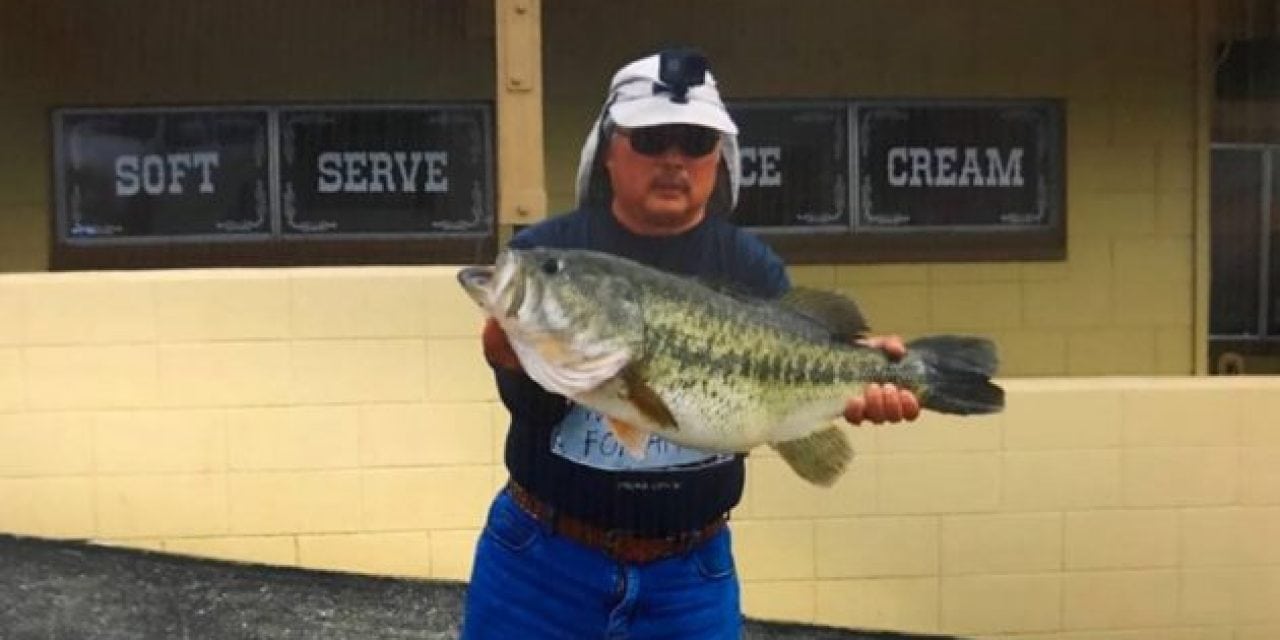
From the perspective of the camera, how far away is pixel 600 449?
2932mm

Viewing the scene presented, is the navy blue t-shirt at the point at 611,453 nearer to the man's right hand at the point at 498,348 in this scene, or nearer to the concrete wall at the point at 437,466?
the man's right hand at the point at 498,348

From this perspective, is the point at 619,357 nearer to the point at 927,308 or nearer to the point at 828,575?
the point at 828,575

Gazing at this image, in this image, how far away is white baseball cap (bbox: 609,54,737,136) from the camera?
292cm

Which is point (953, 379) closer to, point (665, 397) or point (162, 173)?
point (665, 397)

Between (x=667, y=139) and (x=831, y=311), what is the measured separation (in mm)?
440

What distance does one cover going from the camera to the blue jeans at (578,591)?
9.66 ft

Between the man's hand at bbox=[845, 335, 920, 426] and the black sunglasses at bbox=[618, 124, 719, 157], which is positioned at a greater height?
the black sunglasses at bbox=[618, 124, 719, 157]

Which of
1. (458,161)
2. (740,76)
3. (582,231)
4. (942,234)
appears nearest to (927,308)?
(942,234)

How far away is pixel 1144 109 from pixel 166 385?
16.6ft

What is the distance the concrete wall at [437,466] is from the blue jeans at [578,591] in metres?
2.73

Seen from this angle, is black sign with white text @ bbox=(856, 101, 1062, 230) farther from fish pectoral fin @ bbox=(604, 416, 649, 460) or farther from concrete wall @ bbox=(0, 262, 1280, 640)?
fish pectoral fin @ bbox=(604, 416, 649, 460)

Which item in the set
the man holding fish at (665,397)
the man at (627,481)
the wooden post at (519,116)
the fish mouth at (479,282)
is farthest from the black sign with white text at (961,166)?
the fish mouth at (479,282)

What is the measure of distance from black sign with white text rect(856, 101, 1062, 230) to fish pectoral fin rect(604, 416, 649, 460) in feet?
17.9

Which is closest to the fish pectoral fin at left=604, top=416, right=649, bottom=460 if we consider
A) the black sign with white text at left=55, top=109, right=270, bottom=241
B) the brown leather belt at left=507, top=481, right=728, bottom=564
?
the brown leather belt at left=507, top=481, right=728, bottom=564
